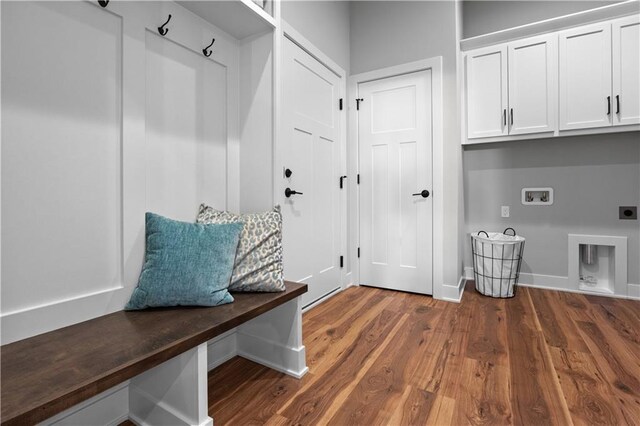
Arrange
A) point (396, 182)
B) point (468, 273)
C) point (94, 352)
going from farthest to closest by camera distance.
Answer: point (468, 273), point (396, 182), point (94, 352)

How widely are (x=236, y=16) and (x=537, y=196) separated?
9.93 feet

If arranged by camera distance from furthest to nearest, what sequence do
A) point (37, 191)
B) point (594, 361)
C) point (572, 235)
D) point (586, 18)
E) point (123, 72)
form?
point (572, 235) < point (586, 18) < point (594, 361) < point (123, 72) < point (37, 191)

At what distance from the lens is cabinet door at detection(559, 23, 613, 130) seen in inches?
99.1

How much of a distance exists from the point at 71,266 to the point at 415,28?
3.08 metres

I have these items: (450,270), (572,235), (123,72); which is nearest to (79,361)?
(123,72)

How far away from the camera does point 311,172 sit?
2.52 m

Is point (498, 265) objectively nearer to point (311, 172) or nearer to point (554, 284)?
point (554, 284)

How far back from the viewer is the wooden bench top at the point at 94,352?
2.51ft

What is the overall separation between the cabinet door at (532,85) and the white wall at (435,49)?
0.58 metres

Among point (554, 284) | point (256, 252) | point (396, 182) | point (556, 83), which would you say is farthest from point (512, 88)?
point (256, 252)

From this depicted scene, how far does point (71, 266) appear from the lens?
1193 millimetres

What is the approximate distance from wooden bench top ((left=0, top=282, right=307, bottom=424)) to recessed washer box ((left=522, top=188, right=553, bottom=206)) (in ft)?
9.39

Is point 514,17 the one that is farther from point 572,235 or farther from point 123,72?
point 123,72

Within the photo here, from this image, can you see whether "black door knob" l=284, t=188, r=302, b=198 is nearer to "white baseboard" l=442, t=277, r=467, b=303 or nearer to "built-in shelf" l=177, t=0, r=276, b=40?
"built-in shelf" l=177, t=0, r=276, b=40
